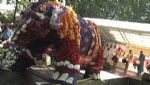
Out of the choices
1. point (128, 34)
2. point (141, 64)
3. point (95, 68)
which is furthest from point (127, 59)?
point (95, 68)

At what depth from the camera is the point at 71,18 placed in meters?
2.63

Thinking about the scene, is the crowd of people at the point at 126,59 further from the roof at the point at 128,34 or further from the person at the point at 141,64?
the roof at the point at 128,34

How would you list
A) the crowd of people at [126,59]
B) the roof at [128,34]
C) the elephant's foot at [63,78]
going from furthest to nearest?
the crowd of people at [126,59] < the roof at [128,34] < the elephant's foot at [63,78]

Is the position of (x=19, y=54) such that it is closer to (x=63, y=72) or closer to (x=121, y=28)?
A: (x=63, y=72)

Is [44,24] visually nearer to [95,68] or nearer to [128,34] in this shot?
[95,68]

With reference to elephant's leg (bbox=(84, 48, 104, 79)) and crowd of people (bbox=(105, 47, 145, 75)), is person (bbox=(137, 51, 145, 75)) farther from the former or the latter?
elephant's leg (bbox=(84, 48, 104, 79))

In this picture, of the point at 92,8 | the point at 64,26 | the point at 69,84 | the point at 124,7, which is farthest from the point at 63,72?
the point at 124,7

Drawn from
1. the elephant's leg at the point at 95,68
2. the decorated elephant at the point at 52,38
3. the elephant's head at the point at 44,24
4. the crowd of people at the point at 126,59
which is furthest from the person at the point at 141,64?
the elephant's head at the point at 44,24

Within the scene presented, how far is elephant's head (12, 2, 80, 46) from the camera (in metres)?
2.53

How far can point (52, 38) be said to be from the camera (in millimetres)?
2623

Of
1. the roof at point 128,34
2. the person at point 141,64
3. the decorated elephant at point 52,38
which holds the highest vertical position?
the decorated elephant at point 52,38

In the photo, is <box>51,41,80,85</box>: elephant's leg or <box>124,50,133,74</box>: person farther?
<box>124,50,133,74</box>: person

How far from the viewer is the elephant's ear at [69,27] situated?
2.56m

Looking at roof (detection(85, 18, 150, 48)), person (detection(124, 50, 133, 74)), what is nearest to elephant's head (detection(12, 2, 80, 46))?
roof (detection(85, 18, 150, 48))
